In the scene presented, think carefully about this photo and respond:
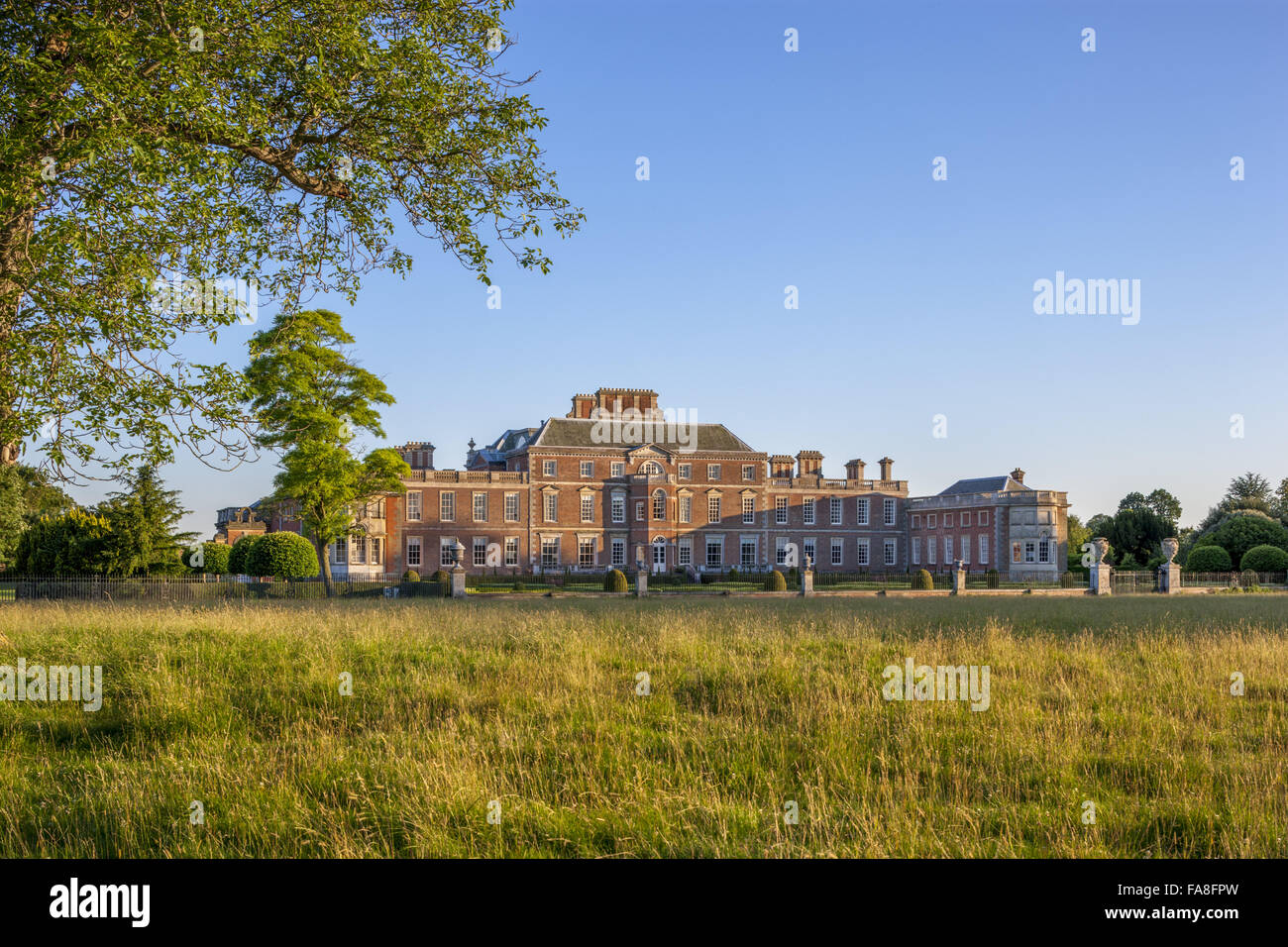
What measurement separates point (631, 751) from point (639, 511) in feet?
184

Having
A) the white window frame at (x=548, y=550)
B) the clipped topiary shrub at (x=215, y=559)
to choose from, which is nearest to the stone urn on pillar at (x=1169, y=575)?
the white window frame at (x=548, y=550)

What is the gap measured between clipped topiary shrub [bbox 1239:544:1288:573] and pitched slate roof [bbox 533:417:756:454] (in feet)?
100

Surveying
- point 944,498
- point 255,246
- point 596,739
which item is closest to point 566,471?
point 944,498

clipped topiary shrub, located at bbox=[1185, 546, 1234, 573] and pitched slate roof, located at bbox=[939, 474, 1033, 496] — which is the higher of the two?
pitched slate roof, located at bbox=[939, 474, 1033, 496]

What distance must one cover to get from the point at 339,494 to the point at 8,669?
24.3 meters

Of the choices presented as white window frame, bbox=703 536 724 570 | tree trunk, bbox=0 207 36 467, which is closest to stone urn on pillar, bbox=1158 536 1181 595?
white window frame, bbox=703 536 724 570

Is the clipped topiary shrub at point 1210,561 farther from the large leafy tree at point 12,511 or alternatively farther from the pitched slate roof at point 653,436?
the large leafy tree at point 12,511

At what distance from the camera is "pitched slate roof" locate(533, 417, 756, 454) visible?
62.6 m

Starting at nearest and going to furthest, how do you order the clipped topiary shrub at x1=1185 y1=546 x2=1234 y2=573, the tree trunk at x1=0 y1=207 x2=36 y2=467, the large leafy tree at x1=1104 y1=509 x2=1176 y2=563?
1. the tree trunk at x1=0 y1=207 x2=36 y2=467
2. the clipped topiary shrub at x1=1185 y1=546 x2=1234 y2=573
3. the large leafy tree at x1=1104 y1=509 x2=1176 y2=563

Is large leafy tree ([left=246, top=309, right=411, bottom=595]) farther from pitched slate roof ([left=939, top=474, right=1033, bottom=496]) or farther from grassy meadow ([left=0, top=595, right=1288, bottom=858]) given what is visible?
pitched slate roof ([left=939, top=474, right=1033, bottom=496])

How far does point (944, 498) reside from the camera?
6781cm
